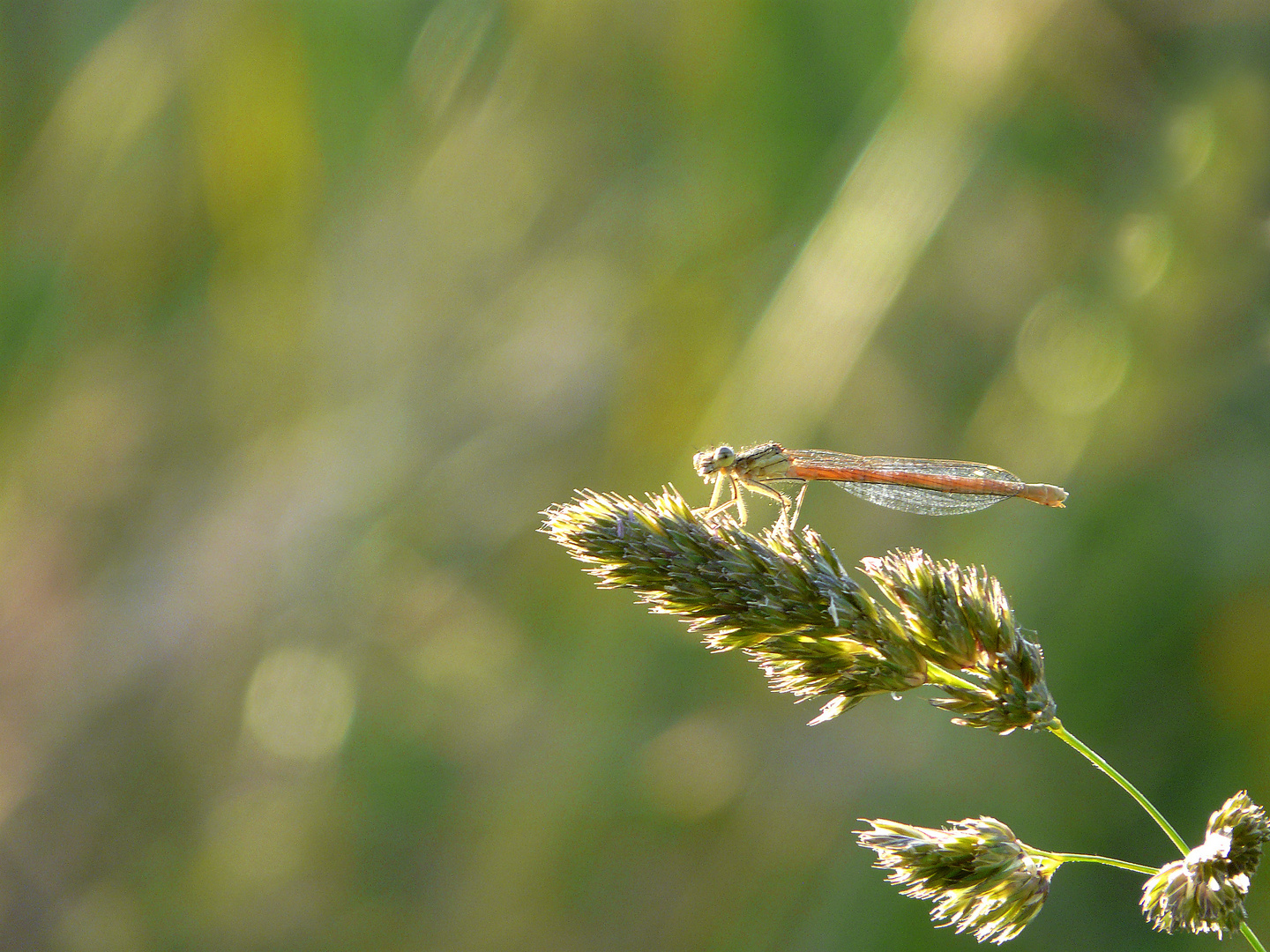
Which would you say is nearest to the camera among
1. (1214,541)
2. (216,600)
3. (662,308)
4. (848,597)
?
(848,597)

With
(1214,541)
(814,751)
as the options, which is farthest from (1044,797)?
(1214,541)

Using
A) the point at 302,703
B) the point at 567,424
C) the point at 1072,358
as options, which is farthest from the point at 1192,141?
the point at 302,703

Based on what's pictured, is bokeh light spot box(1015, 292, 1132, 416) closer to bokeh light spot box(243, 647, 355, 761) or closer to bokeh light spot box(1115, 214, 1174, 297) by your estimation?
bokeh light spot box(1115, 214, 1174, 297)

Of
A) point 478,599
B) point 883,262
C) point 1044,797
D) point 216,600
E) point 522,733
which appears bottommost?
point 216,600

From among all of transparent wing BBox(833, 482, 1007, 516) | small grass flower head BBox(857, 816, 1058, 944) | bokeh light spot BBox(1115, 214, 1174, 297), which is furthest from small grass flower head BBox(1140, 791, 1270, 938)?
bokeh light spot BBox(1115, 214, 1174, 297)

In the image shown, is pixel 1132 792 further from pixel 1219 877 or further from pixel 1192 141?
pixel 1192 141

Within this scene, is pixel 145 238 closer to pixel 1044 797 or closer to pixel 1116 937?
pixel 1044 797
